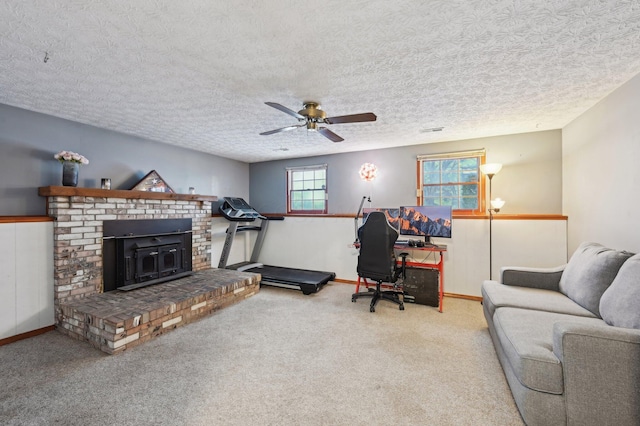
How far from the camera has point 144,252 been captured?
3719 millimetres

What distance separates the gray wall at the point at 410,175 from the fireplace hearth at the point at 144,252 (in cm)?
213

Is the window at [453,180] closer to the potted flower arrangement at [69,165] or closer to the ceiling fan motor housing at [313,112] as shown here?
the ceiling fan motor housing at [313,112]

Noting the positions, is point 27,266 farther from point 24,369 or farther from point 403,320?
point 403,320

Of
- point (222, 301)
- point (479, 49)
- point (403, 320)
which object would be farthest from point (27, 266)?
point (479, 49)

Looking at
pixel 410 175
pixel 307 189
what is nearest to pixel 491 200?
pixel 410 175

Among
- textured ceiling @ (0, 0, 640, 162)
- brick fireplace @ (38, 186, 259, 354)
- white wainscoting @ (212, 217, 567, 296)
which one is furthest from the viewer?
white wainscoting @ (212, 217, 567, 296)

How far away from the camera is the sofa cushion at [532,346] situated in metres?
1.53

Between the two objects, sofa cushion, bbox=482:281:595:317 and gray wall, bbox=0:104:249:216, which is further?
gray wall, bbox=0:104:249:216

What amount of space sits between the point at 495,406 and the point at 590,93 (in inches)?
115

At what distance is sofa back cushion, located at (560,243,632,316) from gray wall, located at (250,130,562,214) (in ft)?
4.86

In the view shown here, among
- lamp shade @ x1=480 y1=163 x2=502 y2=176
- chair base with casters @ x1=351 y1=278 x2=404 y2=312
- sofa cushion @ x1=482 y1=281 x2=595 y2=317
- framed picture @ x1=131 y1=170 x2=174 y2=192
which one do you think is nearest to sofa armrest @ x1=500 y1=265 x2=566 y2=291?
sofa cushion @ x1=482 y1=281 x2=595 y2=317

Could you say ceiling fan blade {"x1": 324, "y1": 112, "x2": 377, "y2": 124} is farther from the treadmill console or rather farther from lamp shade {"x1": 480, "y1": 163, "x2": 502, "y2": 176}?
the treadmill console

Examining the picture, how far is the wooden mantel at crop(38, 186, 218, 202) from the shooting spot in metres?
2.97

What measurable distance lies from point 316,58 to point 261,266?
4205 mm
